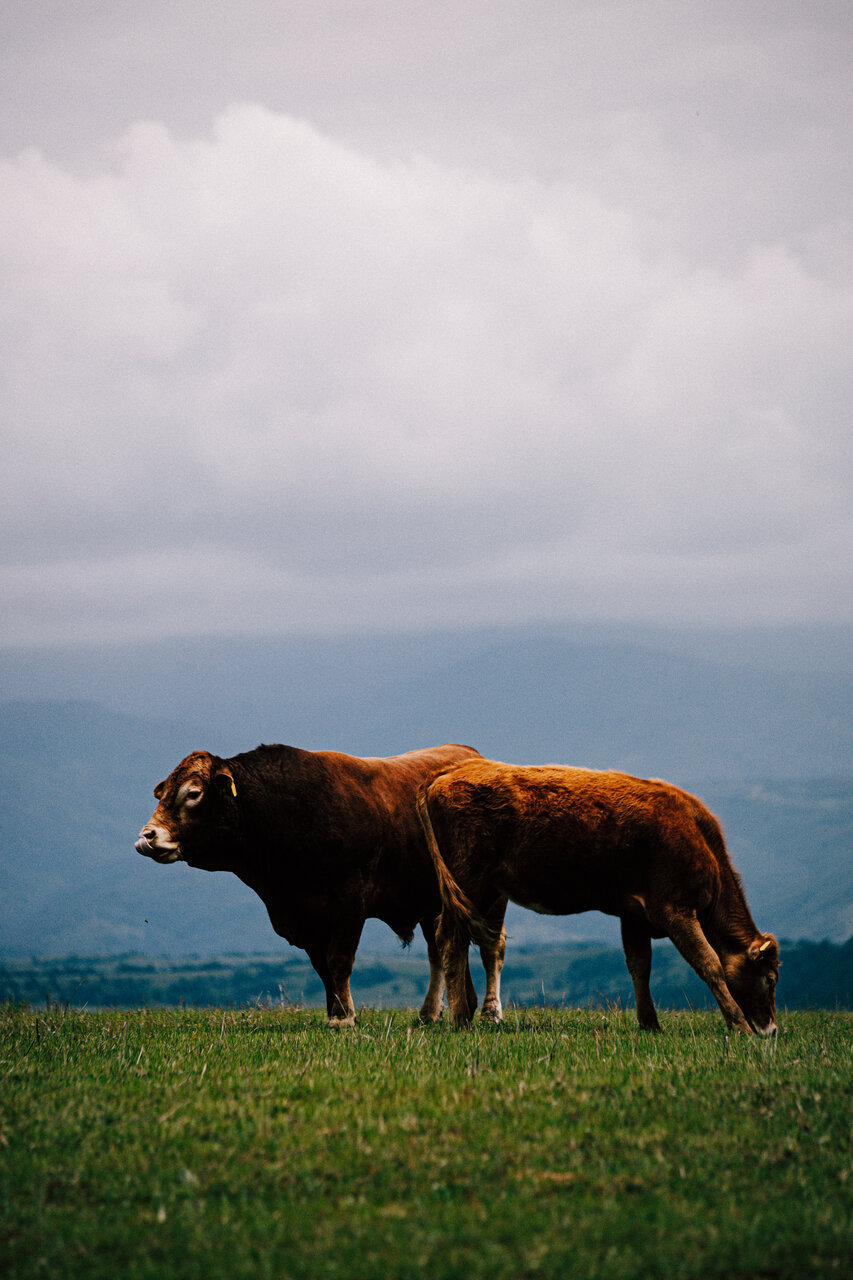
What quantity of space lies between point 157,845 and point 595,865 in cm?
553

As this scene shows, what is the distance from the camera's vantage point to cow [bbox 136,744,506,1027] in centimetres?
1510

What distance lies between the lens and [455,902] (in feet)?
45.4

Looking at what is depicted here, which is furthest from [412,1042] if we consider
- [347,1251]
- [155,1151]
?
[347,1251]

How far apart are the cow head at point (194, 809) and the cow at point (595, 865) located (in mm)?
2743

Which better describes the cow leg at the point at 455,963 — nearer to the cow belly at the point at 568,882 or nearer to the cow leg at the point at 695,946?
the cow belly at the point at 568,882

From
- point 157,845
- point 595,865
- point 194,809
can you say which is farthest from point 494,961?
point 157,845

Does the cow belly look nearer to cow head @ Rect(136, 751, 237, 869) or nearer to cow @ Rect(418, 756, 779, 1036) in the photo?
cow @ Rect(418, 756, 779, 1036)

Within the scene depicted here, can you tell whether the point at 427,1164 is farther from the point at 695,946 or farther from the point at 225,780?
the point at 225,780

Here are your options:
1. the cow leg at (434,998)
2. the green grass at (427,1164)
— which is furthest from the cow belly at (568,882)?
the cow leg at (434,998)

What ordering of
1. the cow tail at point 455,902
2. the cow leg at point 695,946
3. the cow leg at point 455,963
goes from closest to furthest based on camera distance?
the cow leg at point 695,946
the cow tail at point 455,902
the cow leg at point 455,963

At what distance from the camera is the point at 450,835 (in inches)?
554

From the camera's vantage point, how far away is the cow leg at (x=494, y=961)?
15.3 meters

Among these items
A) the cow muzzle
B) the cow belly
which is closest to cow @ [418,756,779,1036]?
the cow belly

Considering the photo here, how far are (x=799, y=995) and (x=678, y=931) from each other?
127342mm
